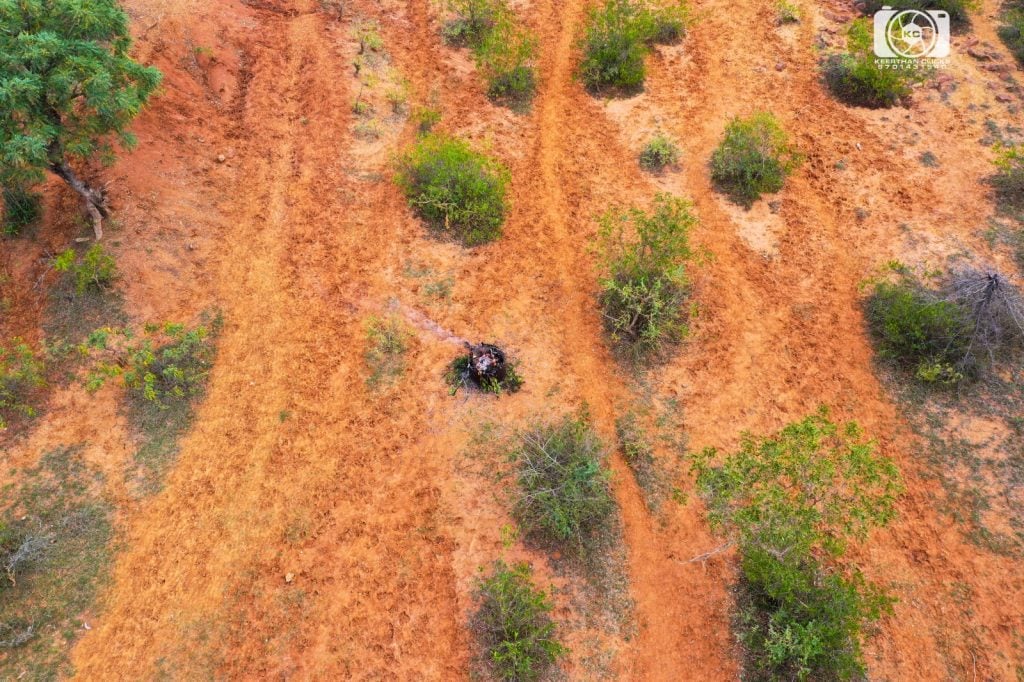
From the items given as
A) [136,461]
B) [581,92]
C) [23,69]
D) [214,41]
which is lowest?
[136,461]

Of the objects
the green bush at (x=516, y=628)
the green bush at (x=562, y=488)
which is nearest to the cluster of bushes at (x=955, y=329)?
the green bush at (x=562, y=488)

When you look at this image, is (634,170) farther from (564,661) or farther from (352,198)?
(564,661)

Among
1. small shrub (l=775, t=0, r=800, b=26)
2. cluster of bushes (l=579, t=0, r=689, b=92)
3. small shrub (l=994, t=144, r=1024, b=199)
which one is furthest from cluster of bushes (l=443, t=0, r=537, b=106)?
small shrub (l=994, t=144, r=1024, b=199)

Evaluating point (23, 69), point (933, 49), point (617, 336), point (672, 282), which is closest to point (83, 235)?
point (23, 69)

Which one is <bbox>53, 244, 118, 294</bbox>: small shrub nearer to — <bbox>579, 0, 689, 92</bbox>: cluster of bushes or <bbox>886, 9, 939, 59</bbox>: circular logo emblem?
<bbox>579, 0, 689, 92</bbox>: cluster of bushes

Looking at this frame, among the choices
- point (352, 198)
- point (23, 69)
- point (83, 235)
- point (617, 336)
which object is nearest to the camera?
point (23, 69)
